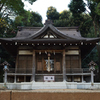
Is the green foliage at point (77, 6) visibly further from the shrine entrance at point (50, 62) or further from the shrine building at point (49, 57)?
the shrine entrance at point (50, 62)

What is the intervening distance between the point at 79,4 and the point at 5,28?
13.2 meters

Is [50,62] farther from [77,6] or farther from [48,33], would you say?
[77,6]

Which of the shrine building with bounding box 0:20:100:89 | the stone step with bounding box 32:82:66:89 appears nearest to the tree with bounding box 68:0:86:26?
the shrine building with bounding box 0:20:100:89

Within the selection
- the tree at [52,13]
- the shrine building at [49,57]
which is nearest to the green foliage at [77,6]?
the shrine building at [49,57]

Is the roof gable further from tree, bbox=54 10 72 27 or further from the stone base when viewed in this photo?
tree, bbox=54 10 72 27

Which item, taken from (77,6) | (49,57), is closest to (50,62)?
(49,57)

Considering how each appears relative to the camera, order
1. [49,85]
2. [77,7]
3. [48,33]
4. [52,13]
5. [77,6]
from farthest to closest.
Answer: [52,13] < [77,7] < [77,6] < [48,33] < [49,85]

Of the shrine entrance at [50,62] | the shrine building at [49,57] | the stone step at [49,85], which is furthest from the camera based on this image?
the shrine entrance at [50,62]

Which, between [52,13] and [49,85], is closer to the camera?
[49,85]

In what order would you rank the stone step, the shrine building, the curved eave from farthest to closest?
the curved eave → the shrine building → the stone step

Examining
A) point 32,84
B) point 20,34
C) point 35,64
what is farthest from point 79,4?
point 32,84

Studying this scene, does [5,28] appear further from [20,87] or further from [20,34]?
[20,87]

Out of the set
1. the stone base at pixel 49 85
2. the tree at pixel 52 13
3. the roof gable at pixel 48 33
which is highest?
the tree at pixel 52 13

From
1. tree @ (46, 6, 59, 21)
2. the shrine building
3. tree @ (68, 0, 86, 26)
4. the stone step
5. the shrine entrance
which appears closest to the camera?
the stone step
